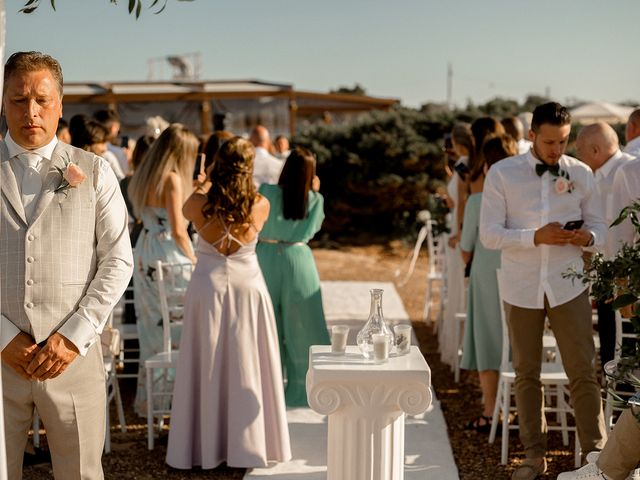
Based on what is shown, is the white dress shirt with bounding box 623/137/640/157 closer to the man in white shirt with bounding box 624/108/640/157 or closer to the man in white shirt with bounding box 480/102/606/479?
the man in white shirt with bounding box 624/108/640/157

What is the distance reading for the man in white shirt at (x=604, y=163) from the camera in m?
6.20

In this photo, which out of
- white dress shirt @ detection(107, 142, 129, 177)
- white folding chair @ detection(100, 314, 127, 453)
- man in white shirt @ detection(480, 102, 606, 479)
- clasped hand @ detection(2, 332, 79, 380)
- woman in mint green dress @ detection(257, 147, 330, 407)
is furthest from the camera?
white dress shirt @ detection(107, 142, 129, 177)

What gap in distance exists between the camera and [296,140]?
18.9m

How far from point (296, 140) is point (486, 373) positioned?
43.3 ft

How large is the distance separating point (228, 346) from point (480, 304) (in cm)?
196

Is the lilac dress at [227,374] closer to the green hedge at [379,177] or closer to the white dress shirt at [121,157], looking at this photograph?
the white dress shirt at [121,157]

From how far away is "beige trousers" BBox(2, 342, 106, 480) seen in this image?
3225 mm

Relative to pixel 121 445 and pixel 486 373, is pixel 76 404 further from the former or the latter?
pixel 486 373

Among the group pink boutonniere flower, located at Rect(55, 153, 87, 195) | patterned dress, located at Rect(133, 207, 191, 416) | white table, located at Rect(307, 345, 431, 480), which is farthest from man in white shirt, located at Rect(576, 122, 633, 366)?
pink boutonniere flower, located at Rect(55, 153, 87, 195)

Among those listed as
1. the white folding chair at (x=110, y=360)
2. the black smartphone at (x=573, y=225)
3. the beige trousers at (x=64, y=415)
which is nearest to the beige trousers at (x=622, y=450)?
the black smartphone at (x=573, y=225)

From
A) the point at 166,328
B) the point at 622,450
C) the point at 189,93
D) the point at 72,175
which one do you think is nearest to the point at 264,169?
the point at 166,328

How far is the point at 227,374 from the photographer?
5312 mm

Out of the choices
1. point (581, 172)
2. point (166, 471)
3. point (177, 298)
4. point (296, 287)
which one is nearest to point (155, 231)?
point (177, 298)

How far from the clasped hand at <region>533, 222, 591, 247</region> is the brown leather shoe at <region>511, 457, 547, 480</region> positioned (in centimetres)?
128
